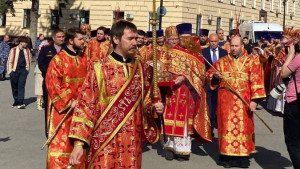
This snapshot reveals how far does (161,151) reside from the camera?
31.8 feet

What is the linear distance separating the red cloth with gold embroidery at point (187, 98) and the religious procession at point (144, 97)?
0.02m

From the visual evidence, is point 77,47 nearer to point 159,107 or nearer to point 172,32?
point 159,107

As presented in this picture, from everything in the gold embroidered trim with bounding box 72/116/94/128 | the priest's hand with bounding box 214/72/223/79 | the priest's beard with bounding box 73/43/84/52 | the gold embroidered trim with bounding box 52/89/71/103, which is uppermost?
the priest's beard with bounding box 73/43/84/52

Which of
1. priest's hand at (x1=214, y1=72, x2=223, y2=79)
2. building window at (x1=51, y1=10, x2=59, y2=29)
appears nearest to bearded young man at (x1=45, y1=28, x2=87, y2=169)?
priest's hand at (x1=214, y1=72, x2=223, y2=79)

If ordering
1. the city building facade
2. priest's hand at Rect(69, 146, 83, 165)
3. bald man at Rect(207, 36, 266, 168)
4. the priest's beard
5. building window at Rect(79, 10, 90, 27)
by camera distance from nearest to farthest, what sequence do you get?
1. priest's hand at Rect(69, 146, 83, 165)
2. the priest's beard
3. bald man at Rect(207, 36, 266, 168)
4. the city building facade
5. building window at Rect(79, 10, 90, 27)

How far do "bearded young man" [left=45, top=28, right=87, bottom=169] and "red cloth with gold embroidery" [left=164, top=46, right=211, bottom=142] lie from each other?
7.54 ft

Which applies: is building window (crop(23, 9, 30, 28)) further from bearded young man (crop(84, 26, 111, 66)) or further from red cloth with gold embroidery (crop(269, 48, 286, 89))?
bearded young man (crop(84, 26, 111, 66))

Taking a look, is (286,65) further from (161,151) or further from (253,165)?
(161,151)

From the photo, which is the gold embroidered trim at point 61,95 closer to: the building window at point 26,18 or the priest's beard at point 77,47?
the priest's beard at point 77,47

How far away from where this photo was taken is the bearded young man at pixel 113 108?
4703 mm

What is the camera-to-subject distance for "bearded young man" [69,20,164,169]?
15.4 feet

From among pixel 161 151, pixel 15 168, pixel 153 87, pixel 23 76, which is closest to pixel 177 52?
pixel 161 151

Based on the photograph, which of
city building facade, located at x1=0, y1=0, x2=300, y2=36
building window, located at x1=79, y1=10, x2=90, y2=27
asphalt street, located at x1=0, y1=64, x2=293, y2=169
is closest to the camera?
asphalt street, located at x1=0, y1=64, x2=293, y2=169

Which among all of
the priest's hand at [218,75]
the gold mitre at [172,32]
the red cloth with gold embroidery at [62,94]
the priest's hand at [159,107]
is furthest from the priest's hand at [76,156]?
the gold mitre at [172,32]
